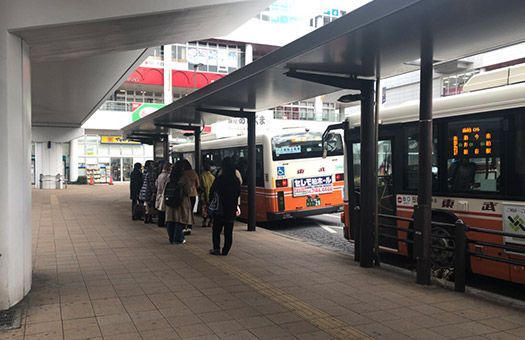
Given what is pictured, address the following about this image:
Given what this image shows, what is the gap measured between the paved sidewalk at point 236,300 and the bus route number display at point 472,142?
2.00 m

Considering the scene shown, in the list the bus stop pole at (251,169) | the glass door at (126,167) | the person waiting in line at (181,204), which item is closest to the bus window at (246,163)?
the bus stop pole at (251,169)

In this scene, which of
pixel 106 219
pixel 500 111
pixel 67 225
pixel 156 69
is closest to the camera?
pixel 500 111

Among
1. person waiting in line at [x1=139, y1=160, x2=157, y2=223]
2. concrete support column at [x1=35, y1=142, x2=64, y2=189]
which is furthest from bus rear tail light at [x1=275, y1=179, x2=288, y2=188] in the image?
concrete support column at [x1=35, y1=142, x2=64, y2=189]

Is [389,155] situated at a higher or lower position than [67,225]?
higher

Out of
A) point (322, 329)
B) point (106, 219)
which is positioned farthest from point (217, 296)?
point (106, 219)

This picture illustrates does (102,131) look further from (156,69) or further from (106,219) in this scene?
(106,219)

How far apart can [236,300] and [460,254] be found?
2.93 meters

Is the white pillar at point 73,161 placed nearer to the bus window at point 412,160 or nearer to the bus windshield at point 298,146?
Result: the bus windshield at point 298,146

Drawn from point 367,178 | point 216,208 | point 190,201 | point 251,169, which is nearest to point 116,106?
point 251,169

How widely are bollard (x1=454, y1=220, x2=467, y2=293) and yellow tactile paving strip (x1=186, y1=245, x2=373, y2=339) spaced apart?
6.72 feet

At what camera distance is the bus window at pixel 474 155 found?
19.7 ft

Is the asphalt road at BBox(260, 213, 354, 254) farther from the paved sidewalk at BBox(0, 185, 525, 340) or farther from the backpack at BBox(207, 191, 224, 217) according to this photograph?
the backpack at BBox(207, 191, 224, 217)

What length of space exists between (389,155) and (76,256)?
5.86 m

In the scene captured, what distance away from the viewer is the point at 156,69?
38.3 meters
